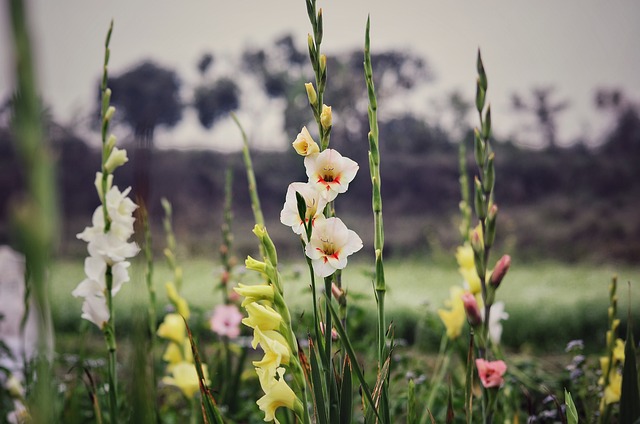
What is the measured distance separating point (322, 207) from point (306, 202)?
2 cm

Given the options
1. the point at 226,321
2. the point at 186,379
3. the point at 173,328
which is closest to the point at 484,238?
the point at 186,379

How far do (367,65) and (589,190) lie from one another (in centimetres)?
1101

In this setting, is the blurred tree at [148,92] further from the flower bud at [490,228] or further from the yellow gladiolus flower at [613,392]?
the flower bud at [490,228]

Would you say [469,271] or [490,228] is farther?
[469,271]

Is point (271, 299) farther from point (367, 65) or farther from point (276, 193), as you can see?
point (276, 193)

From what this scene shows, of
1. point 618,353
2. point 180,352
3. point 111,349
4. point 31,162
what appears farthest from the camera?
point 180,352

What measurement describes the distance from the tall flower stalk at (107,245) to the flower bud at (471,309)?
53 cm

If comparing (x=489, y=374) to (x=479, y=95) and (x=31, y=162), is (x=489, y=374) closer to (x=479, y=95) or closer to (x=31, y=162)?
(x=479, y=95)

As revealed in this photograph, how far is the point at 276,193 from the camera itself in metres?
11.6

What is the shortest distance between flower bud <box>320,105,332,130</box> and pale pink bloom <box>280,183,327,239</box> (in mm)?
81

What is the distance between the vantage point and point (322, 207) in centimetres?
76

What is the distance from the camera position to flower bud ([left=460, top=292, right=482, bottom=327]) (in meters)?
0.79

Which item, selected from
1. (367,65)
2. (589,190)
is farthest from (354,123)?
(367,65)

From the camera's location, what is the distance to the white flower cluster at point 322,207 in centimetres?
73
